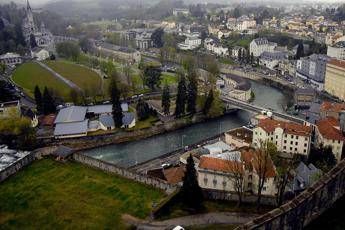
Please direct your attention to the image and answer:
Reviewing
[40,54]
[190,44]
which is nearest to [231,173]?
[40,54]

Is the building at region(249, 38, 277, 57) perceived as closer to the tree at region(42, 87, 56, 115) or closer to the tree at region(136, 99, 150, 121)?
the tree at region(136, 99, 150, 121)

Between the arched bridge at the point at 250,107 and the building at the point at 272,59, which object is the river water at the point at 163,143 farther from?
the building at the point at 272,59

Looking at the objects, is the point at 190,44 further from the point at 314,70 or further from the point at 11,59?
the point at 11,59

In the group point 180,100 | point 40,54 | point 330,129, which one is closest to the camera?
point 330,129

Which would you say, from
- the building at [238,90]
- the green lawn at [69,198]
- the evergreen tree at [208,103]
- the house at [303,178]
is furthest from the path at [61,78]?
the house at [303,178]

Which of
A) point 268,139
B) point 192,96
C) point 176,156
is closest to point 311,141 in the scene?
point 268,139

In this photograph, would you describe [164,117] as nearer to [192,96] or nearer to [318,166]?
[192,96]
